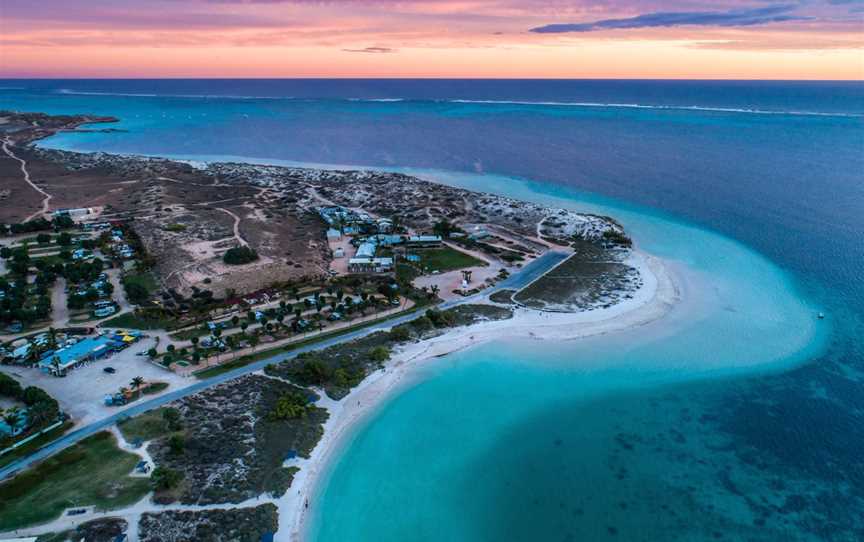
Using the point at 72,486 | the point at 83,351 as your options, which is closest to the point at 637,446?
the point at 72,486

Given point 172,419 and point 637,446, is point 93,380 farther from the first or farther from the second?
point 637,446

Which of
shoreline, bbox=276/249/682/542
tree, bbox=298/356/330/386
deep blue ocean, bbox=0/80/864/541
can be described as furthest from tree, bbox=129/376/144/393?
deep blue ocean, bbox=0/80/864/541

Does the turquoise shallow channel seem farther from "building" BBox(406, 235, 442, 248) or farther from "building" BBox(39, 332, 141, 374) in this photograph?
"building" BBox(406, 235, 442, 248)

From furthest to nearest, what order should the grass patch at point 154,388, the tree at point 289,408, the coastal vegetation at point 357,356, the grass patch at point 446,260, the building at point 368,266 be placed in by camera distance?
the grass patch at point 446,260 < the building at point 368,266 < the coastal vegetation at point 357,356 < the grass patch at point 154,388 < the tree at point 289,408

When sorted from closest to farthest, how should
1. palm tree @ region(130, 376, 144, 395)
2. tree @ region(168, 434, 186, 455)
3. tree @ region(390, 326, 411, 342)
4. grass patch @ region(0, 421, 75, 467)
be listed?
grass patch @ region(0, 421, 75, 467)
tree @ region(168, 434, 186, 455)
palm tree @ region(130, 376, 144, 395)
tree @ region(390, 326, 411, 342)

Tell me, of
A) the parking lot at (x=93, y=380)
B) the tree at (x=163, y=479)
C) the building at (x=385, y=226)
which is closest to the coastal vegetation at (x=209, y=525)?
the tree at (x=163, y=479)

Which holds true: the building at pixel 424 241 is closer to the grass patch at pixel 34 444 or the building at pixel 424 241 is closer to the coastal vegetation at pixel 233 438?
the coastal vegetation at pixel 233 438

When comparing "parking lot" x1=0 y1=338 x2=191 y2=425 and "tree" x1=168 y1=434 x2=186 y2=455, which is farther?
"parking lot" x1=0 y1=338 x2=191 y2=425
